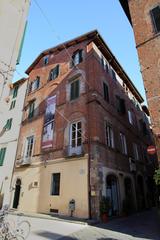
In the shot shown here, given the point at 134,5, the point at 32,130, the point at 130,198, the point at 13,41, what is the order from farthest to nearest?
the point at 32,130
the point at 130,198
the point at 134,5
the point at 13,41

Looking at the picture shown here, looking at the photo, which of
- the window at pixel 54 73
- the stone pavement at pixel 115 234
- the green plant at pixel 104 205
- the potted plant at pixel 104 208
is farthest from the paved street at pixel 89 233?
the window at pixel 54 73

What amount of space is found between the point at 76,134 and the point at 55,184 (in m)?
3.80

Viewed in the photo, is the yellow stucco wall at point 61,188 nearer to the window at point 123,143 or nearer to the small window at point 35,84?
the window at point 123,143

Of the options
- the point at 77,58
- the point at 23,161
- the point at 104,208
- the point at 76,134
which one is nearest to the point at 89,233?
the point at 104,208

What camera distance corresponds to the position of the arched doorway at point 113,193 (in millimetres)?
11477

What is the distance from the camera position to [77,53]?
16.2 m

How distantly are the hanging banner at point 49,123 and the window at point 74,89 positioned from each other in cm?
192

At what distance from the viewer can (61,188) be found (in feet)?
38.6

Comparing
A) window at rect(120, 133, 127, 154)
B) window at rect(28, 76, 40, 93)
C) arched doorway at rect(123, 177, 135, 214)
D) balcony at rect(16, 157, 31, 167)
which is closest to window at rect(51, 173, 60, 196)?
balcony at rect(16, 157, 31, 167)

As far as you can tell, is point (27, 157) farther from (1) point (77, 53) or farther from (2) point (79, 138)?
(1) point (77, 53)

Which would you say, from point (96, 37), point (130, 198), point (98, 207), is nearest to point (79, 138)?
point (98, 207)

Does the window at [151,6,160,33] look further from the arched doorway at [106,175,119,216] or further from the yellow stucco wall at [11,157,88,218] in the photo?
the arched doorway at [106,175,119,216]

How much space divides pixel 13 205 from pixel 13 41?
13.7 metres

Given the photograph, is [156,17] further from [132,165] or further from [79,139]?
[132,165]
